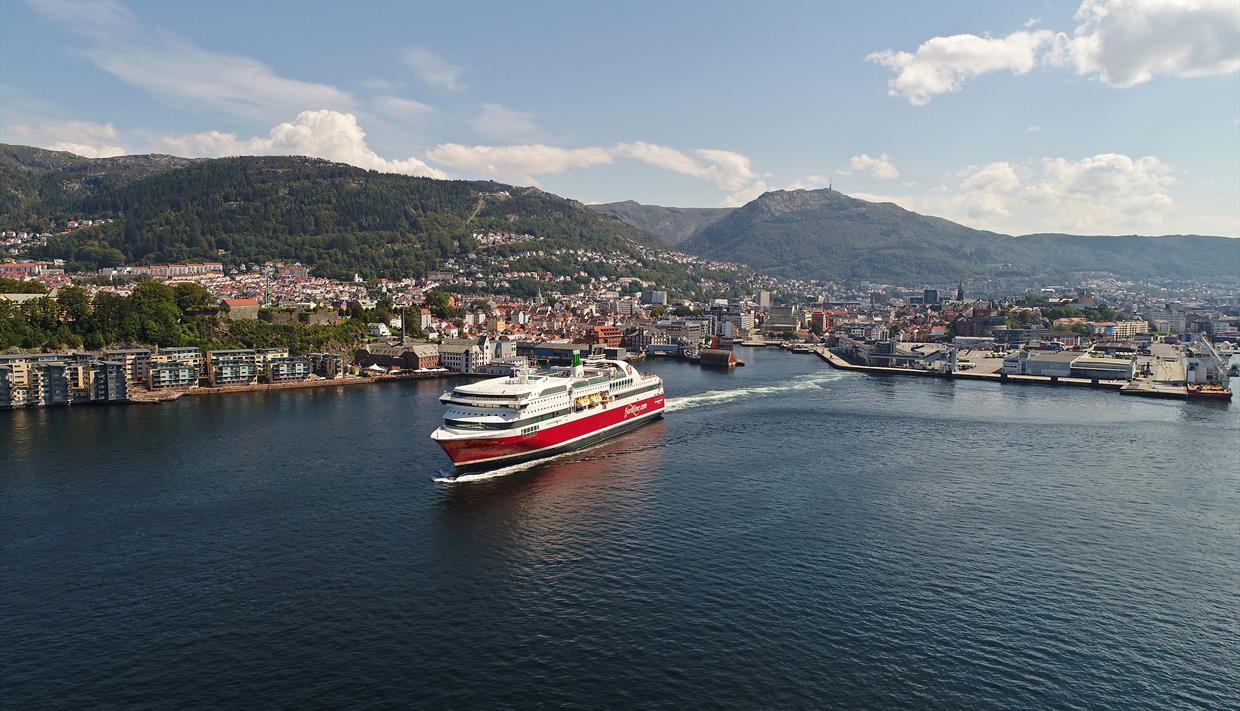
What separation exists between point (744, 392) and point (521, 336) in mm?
34456

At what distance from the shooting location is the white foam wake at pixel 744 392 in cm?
4276

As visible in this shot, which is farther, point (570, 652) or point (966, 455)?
point (966, 455)

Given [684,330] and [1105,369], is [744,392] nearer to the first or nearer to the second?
[1105,369]

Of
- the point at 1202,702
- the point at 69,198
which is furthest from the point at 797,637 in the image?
the point at 69,198

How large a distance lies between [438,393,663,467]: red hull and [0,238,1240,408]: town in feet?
13.2

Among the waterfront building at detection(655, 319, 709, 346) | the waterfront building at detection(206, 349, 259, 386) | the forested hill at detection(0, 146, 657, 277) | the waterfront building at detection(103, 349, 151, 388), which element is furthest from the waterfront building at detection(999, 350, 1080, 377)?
the forested hill at detection(0, 146, 657, 277)

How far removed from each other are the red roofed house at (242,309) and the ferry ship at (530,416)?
3777cm

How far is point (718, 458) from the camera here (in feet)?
93.7

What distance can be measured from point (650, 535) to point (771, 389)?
1230 inches

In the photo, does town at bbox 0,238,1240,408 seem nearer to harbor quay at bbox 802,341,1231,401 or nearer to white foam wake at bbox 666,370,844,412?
harbor quay at bbox 802,341,1231,401

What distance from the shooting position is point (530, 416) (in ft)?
88.7

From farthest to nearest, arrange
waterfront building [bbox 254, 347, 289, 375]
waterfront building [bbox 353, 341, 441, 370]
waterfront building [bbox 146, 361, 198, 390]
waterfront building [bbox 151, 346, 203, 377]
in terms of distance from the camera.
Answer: waterfront building [bbox 353, 341, 441, 370], waterfront building [bbox 254, 347, 289, 375], waterfront building [bbox 151, 346, 203, 377], waterfront building [bbox 146, 361, 198, 390]

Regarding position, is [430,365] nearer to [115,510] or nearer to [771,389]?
[771,389]

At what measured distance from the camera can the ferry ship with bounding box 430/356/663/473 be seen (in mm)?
25547
